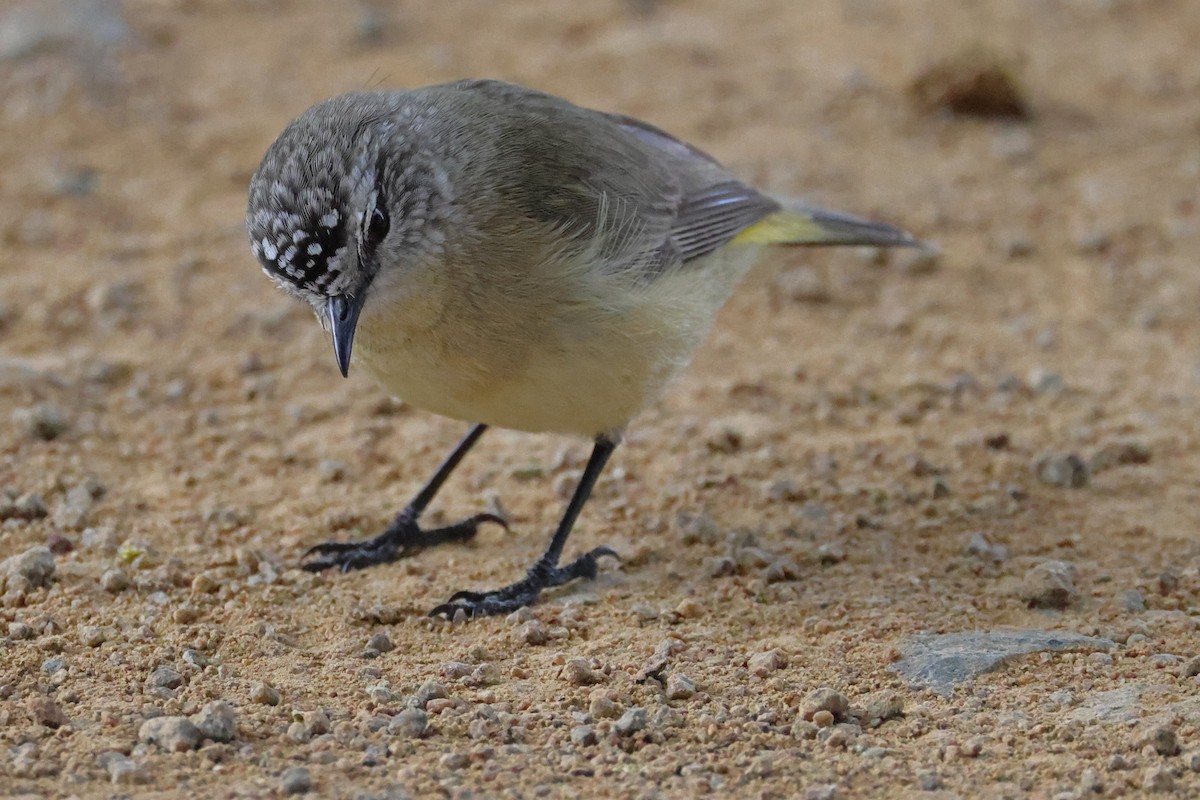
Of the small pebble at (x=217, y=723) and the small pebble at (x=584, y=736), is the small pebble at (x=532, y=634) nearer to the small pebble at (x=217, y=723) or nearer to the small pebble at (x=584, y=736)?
the small pebble at (x=584, y=736)

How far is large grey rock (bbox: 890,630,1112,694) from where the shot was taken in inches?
180

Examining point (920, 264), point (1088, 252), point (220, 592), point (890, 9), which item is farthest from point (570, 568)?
point (890, 9)

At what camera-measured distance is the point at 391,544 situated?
5.72 meters

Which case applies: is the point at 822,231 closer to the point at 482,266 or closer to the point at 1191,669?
the point at 482,266

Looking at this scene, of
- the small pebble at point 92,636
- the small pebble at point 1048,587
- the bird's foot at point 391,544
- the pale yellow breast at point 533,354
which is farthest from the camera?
the bird's foot at point 391,544

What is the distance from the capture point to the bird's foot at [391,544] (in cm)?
555

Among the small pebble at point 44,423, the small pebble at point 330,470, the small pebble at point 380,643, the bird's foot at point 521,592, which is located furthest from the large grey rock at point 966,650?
the small pebble at point 44,423

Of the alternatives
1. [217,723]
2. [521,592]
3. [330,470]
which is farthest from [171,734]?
[330,470]

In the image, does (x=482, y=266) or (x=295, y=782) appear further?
(x=482, y=266)

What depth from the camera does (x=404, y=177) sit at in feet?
16.5

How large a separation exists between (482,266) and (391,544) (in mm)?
1317

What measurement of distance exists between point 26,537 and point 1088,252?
5746 millimetres

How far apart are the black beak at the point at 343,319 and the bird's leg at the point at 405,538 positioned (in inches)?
42.1

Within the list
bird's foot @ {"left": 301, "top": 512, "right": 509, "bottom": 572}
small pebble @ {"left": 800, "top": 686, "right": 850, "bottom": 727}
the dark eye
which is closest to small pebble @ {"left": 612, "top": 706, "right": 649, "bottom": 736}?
small pebble @ {"left": 800, "top": 686, "right": 850, "bottom": 727}
